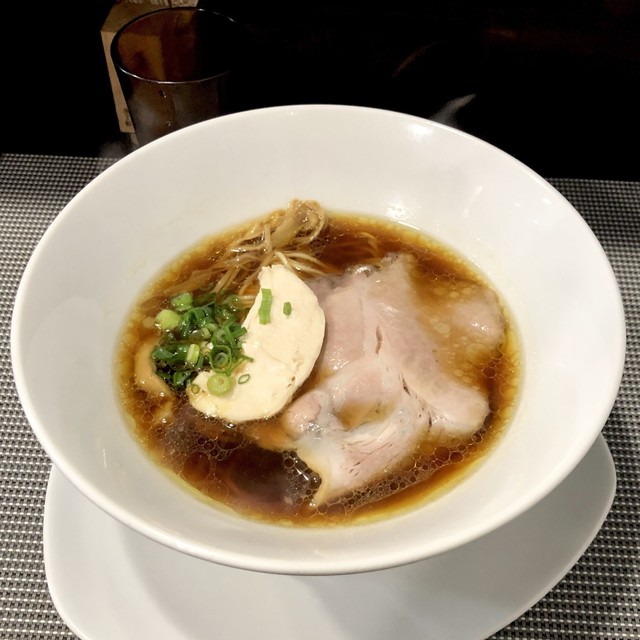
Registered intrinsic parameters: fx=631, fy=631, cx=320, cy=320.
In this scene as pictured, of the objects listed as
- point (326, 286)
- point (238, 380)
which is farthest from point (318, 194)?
point (238, 380)

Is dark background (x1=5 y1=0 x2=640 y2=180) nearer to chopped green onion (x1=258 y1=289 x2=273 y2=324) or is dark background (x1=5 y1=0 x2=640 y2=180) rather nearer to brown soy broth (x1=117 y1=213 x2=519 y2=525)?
chopped green onion (x1=258 y1=289 x2=273 y2=324)

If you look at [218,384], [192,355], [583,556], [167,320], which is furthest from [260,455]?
[583,556]

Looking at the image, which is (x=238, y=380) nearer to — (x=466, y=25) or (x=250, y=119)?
(x=250, y=119)

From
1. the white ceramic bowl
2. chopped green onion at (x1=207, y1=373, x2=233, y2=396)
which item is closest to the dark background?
the white ceramic bowl

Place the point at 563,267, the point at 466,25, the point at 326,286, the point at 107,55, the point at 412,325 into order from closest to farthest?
the point at 563,267 → the point at 412,325 → the point at 326,286 → the point at 466,25 → the point at 107,55

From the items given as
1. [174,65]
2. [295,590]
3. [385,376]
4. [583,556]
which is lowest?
[583,556]

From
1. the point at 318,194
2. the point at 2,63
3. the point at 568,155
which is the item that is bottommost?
the point at 568,155

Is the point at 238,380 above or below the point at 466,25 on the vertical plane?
below

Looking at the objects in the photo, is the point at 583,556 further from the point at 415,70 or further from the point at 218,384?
the point at 415,70
